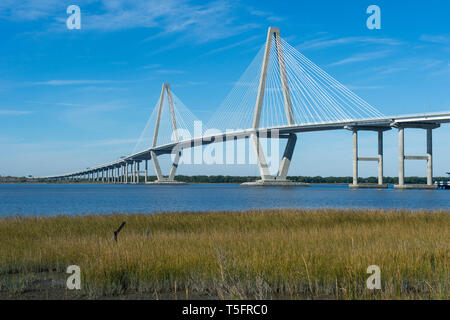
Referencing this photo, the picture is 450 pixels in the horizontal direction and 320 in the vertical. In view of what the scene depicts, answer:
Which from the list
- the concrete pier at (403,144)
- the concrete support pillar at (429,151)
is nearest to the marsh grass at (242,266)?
the concrete pier at (403,144)

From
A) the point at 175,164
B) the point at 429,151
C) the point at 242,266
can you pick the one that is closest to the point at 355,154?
the point at 429,151

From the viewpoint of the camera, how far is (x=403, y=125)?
7175 cm

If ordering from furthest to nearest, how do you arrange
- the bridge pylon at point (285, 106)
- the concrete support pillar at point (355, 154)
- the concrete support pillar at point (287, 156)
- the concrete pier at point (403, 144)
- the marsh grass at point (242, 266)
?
the concrete support pillar at point (355, 154)
the concrete support pillar at point (287, 156)
the concrete pier at point (403, 144)
the bridge pylon at point (285, 106)
the marsh grass at point (242, 266)

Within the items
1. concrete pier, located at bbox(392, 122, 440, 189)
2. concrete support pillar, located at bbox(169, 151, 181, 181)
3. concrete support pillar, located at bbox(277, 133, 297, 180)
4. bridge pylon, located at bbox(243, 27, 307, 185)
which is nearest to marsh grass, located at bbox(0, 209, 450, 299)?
bridge pylon, located at bbox(243, 27, 307, 185)

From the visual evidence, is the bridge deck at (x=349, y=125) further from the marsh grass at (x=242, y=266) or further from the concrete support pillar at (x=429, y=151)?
the marsh grass at (x=242, y=266)

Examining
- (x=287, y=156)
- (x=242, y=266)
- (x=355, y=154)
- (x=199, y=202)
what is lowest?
(x=199, y=202)

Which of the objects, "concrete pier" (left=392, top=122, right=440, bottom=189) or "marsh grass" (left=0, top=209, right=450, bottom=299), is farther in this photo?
"concrete pier" (left=392, top=122, right=440, bottom=189)

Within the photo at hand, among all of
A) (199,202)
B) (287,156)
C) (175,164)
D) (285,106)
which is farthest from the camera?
(175,164)

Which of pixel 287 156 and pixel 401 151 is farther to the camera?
pixel 287 156

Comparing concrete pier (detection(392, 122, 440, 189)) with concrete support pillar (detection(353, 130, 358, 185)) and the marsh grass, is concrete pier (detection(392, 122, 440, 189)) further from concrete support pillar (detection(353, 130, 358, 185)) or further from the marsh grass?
the marsh grass

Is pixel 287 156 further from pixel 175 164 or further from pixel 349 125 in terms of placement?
pixel 175 164

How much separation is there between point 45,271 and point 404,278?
675 cm
